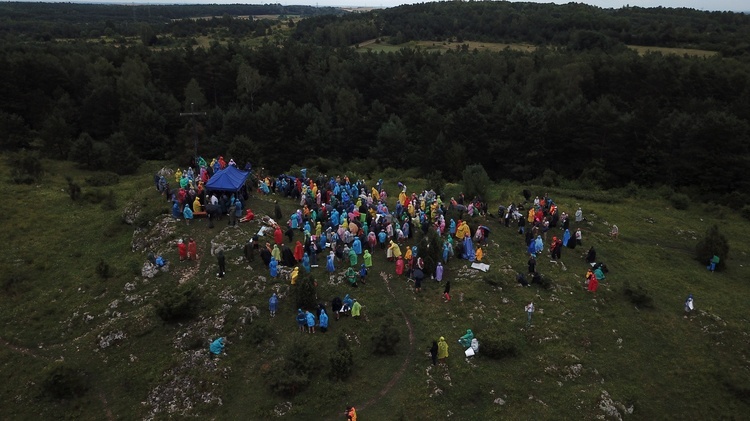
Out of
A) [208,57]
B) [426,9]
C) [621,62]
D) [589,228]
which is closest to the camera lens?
[589,228]

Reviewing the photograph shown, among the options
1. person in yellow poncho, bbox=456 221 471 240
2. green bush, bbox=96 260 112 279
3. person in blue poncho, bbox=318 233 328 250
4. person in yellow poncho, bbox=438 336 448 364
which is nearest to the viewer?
person in yellow poncho, bbox=438 336 448 364

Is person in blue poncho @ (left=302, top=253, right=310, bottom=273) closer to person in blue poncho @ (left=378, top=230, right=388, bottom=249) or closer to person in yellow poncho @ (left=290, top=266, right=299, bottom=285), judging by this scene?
person in yellow poncho @ (left=290, top=266, right=299, bottom=285)

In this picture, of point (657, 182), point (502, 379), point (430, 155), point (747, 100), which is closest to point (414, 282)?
point (502, 379)

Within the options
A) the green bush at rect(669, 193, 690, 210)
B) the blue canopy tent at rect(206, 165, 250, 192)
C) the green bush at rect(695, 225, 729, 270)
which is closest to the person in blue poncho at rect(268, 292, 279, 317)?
the blue canopy tent at rect(206, 165, 250, 192)

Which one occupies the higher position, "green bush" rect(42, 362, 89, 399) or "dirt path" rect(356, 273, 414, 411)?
"dirt path" rect(356, 273, 414, 411)

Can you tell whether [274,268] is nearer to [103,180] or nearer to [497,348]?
[497,348]

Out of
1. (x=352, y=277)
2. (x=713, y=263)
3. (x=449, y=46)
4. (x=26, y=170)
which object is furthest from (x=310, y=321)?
(x=449, y=46)

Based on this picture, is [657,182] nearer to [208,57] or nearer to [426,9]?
[208,57]
